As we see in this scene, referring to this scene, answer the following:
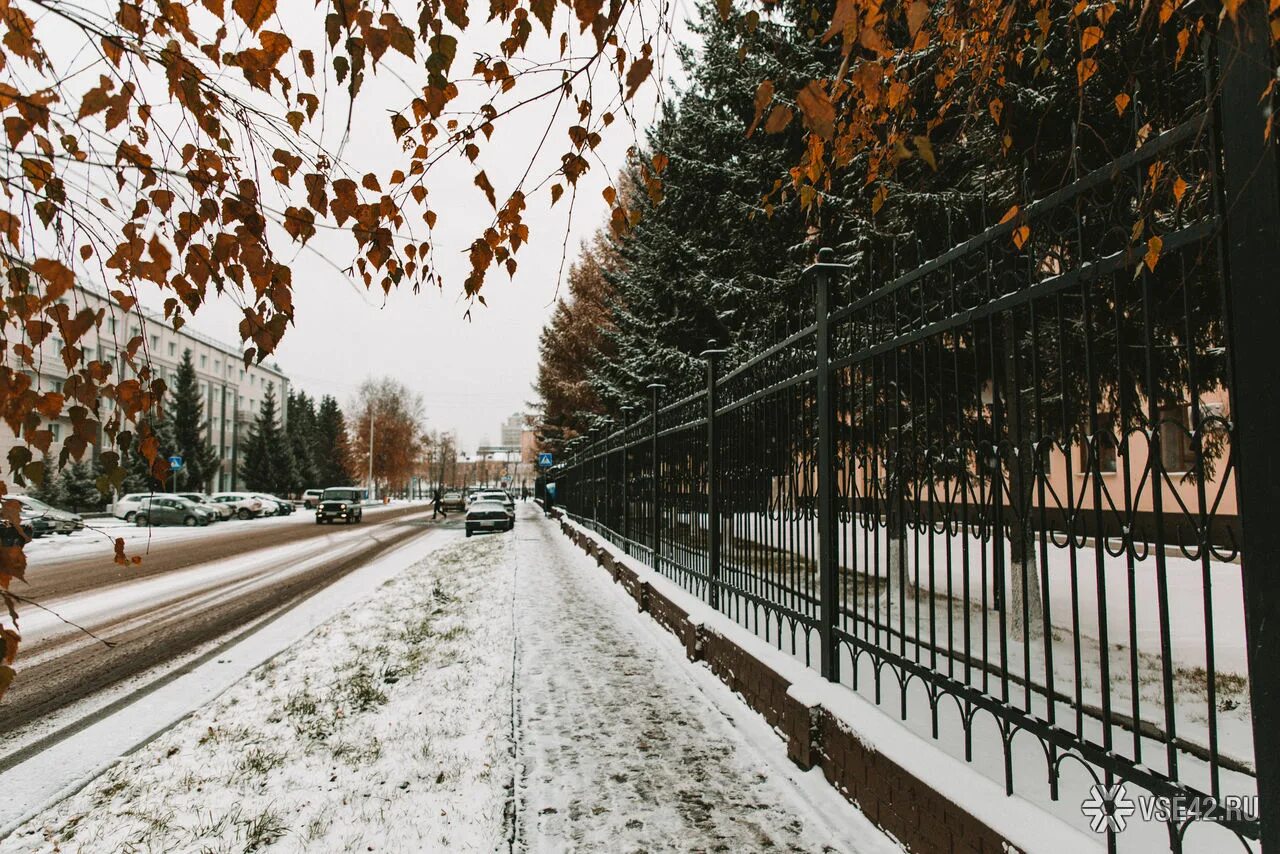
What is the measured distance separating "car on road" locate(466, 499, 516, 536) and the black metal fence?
15.9m

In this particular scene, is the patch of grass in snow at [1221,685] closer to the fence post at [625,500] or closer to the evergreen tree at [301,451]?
the fence post at [625,500]

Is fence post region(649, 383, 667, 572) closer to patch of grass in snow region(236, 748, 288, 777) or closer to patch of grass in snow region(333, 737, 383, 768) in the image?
patch of grass in snow region(333, 737, 383, 768)

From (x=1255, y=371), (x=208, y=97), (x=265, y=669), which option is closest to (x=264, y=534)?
(x=265, y=669)

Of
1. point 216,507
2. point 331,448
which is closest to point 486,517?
point 216,507

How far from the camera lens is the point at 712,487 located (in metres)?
6.88

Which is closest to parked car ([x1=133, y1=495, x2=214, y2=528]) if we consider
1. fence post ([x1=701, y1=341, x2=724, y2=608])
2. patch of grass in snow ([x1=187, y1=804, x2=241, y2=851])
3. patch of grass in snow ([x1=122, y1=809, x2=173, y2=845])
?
fence post ([x1=701, y1=341, x2=724, y2=608])

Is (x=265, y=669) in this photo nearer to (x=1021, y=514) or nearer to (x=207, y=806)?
Answer: (x=207, y=806)

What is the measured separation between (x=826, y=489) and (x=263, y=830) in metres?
3.27

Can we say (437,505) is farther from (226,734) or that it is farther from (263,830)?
(263,830)

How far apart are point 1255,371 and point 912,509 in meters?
1.76

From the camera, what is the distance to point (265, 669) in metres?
6.29

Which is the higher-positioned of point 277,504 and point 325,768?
point 325,768

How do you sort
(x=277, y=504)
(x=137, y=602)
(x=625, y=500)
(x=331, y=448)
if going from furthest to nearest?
(x=331, y=448), (x=277, y=504), (x=625, y=500), (x=137, y=602)

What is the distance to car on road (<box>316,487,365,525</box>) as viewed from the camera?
3184 centimetres
